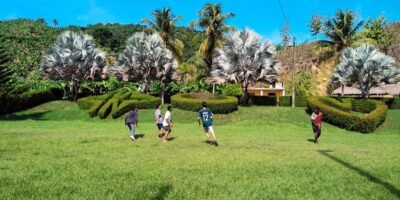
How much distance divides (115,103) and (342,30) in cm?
3178

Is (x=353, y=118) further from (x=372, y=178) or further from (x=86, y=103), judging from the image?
(x=86, y=103)

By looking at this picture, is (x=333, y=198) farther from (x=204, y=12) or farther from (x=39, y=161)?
(x=204, y=12)

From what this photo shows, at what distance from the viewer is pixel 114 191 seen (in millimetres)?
8219

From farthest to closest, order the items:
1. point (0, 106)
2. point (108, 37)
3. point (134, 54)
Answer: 1. point (108, 37)
2. point (134, 54)
3. point (0, 106)

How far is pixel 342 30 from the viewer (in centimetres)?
5338

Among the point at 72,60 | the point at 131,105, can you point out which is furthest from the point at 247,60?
the point at 72,60

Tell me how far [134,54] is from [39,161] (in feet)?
100

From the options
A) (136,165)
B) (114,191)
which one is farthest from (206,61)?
(114,191)

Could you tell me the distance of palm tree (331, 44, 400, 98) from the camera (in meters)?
38.1

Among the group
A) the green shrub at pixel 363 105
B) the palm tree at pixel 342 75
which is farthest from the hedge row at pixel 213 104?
the green shrub at pixel 363 105

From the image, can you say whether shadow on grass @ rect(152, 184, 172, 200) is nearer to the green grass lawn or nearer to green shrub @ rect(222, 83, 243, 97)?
the green grass lawn

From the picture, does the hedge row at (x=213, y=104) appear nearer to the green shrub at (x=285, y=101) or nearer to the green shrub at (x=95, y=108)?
the green shrub at (x=95, y=108)

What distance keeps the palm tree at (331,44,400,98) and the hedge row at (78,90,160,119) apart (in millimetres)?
17779

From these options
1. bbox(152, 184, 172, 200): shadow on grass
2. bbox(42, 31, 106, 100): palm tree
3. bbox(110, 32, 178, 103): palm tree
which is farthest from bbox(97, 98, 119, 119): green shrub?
bbox(152, 184, 172, 200): shadow on grass
